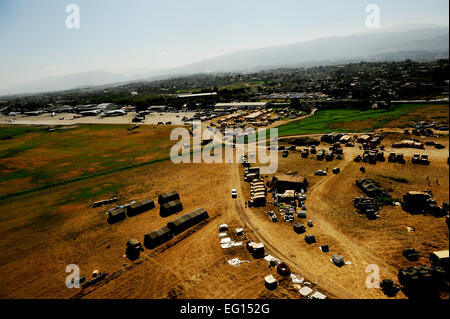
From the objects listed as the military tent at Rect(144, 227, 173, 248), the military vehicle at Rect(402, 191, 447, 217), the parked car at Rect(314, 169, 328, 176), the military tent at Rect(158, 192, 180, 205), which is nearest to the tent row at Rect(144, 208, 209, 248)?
the military tent at Rect(144, 227, 173, 248)

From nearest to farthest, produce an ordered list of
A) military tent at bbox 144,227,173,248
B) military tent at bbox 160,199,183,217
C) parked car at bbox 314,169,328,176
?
military tent at bbox 144,227,173,248
military tent at bbox 160,199,183,217
parked car at bbox 314,169,328,176

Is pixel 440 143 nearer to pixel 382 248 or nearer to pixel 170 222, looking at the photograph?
pixel 382 248

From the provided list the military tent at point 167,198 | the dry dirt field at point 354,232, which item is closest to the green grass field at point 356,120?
the dry dirt field at point 354,232

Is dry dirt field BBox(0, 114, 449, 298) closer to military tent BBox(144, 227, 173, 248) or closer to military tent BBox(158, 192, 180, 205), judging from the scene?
military tent BBox(144, 227, 173, 248)

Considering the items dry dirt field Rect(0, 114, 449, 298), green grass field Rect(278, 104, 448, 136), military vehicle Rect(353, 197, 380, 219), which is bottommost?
dry dirt field Rect(0, 114, 449, 298)

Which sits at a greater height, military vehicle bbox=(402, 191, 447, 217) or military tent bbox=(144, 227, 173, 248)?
military vehicle bbox=(402, 191, 447, 217)

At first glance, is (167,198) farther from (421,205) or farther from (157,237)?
(421,205)
